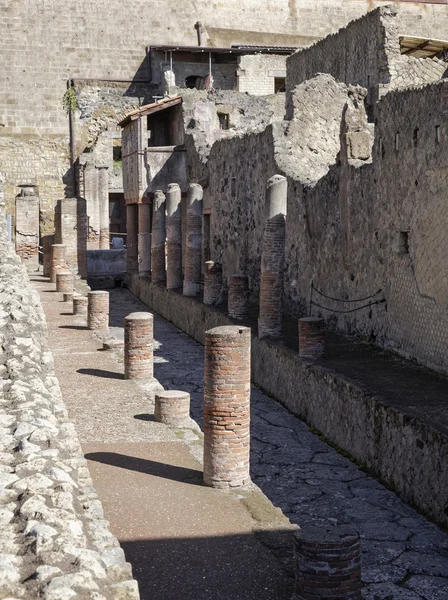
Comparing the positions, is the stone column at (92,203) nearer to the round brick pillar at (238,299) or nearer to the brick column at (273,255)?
the round brick pillar at (238,299)

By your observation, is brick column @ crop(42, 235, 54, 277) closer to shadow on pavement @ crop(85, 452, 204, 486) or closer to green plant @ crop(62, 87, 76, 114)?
green plant @ crop(62, 87, 76, 114)

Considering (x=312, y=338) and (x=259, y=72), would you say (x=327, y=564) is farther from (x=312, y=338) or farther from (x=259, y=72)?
(x=259, y=72)

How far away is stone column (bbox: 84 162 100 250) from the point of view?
26203 mm

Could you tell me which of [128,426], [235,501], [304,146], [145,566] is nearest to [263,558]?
[145,566]

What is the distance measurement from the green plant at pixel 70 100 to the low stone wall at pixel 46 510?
80.4 feet

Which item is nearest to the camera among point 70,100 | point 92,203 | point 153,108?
point 153,108

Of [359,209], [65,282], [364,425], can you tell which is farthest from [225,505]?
[65,282]

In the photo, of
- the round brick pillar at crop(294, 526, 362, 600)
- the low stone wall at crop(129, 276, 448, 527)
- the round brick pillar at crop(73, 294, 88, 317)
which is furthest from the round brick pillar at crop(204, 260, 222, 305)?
the round brick pillar at crop(294, 526, 362, 600)

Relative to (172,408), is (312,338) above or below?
above

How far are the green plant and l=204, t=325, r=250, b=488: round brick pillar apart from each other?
22503 mm

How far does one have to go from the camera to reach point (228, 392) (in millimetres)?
6688

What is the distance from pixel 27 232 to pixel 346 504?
53.7ft

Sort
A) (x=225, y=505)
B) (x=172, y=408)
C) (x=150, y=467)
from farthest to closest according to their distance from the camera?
(x=172, y=408) → (x=150, y=467) → (x=225, y=505)

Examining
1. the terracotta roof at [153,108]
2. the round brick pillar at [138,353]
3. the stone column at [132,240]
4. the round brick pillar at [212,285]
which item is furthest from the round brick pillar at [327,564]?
the terracotta roof at [153,108]
